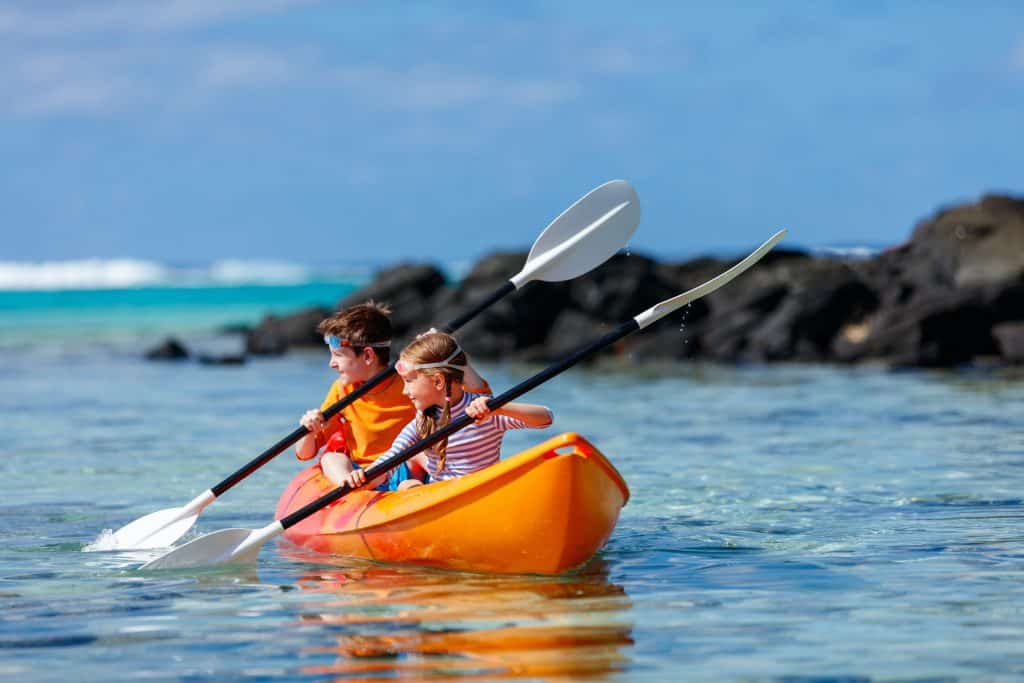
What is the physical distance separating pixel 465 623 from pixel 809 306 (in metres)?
16.4

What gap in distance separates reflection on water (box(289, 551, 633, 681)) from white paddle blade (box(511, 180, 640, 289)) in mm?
2047

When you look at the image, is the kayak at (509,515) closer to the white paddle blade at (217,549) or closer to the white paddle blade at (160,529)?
the white paddle blade at (217,549)

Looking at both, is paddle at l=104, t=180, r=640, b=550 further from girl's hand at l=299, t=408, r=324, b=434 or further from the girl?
the girl

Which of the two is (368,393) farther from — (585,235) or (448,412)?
(585,235)

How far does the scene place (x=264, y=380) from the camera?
69.1 ft

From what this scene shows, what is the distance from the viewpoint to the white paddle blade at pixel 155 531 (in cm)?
823

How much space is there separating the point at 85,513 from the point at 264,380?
38.0 feet

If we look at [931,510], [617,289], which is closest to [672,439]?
[931,510]

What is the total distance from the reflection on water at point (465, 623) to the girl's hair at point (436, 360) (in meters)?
0.65

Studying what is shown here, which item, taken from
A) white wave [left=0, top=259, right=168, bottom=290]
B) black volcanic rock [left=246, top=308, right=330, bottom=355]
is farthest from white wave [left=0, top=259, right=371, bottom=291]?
black volcanic rock [left=246, top=308, right=330, bottom=355]

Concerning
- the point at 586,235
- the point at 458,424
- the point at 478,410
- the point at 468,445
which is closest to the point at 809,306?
the point at 586,235

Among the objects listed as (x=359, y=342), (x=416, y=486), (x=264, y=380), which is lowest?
(x=264, y=380)

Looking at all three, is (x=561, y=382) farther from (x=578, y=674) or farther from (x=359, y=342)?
(x=578, y=674)

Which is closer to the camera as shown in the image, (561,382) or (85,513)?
(85,513)
